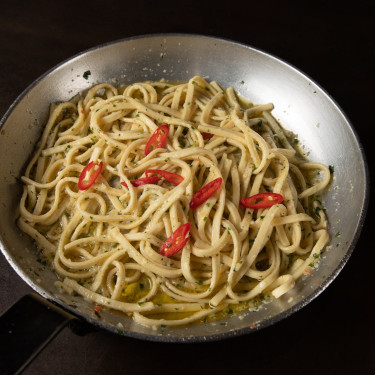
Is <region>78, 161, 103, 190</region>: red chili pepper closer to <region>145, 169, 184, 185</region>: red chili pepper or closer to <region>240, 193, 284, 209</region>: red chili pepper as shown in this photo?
<region>145, 169, 184, 185</region>: red chili pepper

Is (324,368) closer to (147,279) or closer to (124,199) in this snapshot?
(147,279)

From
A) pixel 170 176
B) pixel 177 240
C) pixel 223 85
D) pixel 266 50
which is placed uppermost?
pixel 266 50

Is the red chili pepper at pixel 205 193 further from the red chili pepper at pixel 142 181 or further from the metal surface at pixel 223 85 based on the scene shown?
the metal surface at pixel 223 85

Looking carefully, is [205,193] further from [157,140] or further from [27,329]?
[27,329]

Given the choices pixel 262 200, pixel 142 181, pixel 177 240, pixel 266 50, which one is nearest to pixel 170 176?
pixel 142 181

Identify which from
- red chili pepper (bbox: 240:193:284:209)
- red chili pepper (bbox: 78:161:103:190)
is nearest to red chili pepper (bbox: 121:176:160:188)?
red chili pepper (bbox: 78:161:103:190)

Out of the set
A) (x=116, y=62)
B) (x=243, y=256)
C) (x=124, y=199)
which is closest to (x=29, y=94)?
(x=116, y=62)

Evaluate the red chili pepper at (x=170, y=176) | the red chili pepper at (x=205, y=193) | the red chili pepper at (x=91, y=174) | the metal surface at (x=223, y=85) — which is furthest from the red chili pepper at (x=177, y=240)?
the red chili pepper at (x=91, y=174)
